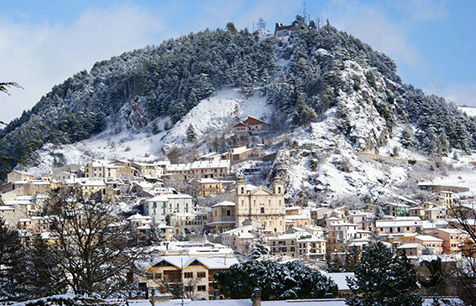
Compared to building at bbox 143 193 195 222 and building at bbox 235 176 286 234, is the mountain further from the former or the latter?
building at bbox 143 193 195 222

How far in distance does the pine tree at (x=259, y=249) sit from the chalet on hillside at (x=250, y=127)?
51223 mm

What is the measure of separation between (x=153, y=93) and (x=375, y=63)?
47.7 meters

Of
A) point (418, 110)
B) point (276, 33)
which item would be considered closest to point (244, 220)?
point (418, 110)

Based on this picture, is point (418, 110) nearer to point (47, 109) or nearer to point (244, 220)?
point (244, 220)

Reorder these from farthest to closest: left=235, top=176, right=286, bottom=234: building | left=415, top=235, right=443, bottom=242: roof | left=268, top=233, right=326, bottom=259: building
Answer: left=235, top=176, right=286, bottom=234: building
left=268, top=233, right=326, bottom=259: building
left=415, top=235, right=443, bottom=242: roof

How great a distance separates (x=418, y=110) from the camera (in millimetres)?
141000

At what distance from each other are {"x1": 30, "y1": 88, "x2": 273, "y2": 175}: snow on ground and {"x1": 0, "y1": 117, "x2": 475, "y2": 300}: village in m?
11.8

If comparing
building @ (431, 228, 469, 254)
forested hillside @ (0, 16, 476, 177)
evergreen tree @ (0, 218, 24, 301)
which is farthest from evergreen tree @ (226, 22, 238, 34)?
evergreen tree @ (0, 218, 24, 301)

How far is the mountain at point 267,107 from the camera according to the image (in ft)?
394

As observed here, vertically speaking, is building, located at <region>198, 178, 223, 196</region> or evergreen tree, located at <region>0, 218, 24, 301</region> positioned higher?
building, located at <region>198, 178, 223, 196</region>

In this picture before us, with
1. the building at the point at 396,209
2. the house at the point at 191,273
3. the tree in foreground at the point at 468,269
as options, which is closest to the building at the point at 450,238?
the building at the point at 396,209

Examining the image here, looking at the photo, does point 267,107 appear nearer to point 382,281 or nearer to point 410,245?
point 410,245

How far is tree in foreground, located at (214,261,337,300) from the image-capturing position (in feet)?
131

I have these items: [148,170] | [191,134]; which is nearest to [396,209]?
[148,170]
